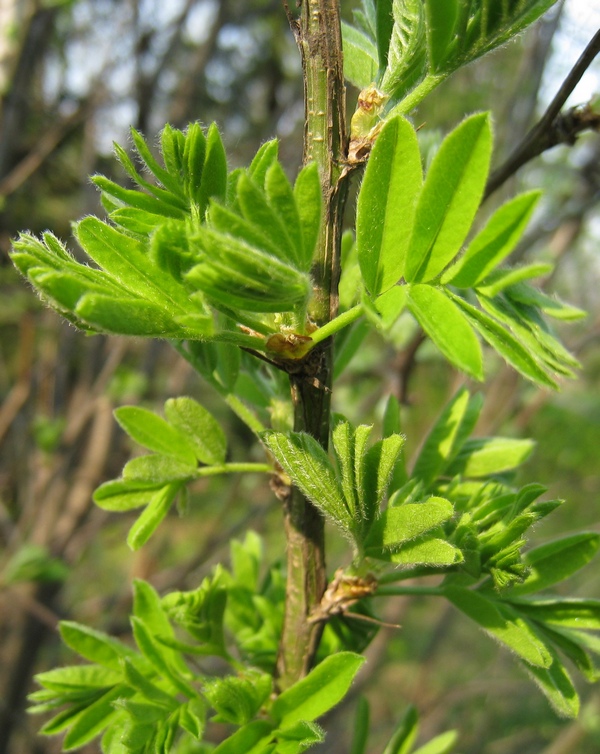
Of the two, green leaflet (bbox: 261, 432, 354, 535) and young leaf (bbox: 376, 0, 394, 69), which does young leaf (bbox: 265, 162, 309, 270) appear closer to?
green leaflet (bbox: 261, 432, 354, 535)

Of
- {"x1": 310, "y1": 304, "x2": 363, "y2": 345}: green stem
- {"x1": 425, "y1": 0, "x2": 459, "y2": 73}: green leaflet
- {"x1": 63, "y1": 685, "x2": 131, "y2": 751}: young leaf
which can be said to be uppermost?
{"x1": 425, "y1": 0, "x2": 459, "y2": 73}: green leaflet

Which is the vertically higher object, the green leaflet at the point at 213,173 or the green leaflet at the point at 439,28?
the green leaflet at the point at 439,28

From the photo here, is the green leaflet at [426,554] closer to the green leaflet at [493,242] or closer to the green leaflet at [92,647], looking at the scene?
the green leaflet at [493,242]

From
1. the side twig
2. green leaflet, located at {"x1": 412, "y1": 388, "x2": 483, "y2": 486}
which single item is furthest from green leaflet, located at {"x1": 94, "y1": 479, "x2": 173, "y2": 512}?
the side twig

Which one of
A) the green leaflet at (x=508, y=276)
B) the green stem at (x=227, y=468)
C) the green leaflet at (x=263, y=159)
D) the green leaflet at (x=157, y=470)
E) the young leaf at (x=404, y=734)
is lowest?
the young leaf at (x=404, y=734)

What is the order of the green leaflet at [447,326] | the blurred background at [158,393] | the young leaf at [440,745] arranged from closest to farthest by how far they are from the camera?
the green leaflet at [447,326], the young leaf at [440,745], the blurred background at [158,393]

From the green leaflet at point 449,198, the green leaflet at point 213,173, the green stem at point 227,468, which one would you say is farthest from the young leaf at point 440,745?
the green leaflet at point 213,173
